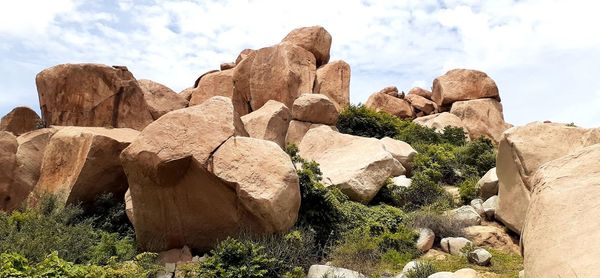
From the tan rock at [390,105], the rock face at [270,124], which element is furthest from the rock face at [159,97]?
the tan rock at [390,105]

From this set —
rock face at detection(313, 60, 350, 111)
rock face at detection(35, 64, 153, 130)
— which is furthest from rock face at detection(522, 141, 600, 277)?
rock face at detection(313, 60, 350, 111)

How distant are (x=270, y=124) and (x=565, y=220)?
15.3 metres

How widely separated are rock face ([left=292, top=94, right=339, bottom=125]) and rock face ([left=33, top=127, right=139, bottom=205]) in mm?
7538

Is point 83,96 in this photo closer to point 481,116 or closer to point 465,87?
point 481,116

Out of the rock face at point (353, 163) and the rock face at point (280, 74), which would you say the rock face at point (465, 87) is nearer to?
the rock face at point (280, 74)

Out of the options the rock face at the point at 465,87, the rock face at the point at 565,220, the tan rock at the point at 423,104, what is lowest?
the rock face at the point at 565,220

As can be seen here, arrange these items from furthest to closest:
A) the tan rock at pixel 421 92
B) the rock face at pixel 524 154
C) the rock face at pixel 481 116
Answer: the tan rock at pixel 421 92 → the rock face at pixel 481 116 → the rock face at pixel 524 154

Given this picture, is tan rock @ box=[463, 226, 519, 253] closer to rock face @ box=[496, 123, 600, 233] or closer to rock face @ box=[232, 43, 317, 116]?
rock face @ box=[496, 123, 600, 233]

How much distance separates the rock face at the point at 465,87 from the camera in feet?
96.6

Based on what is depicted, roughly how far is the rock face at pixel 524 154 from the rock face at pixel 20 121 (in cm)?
1598

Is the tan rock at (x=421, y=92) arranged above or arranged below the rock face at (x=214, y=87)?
below

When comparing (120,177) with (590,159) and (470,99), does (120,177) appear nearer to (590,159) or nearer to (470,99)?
(590,159)

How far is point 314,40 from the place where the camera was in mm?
28094

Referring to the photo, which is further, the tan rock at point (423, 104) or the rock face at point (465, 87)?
the tan rock at point (423, 104)
